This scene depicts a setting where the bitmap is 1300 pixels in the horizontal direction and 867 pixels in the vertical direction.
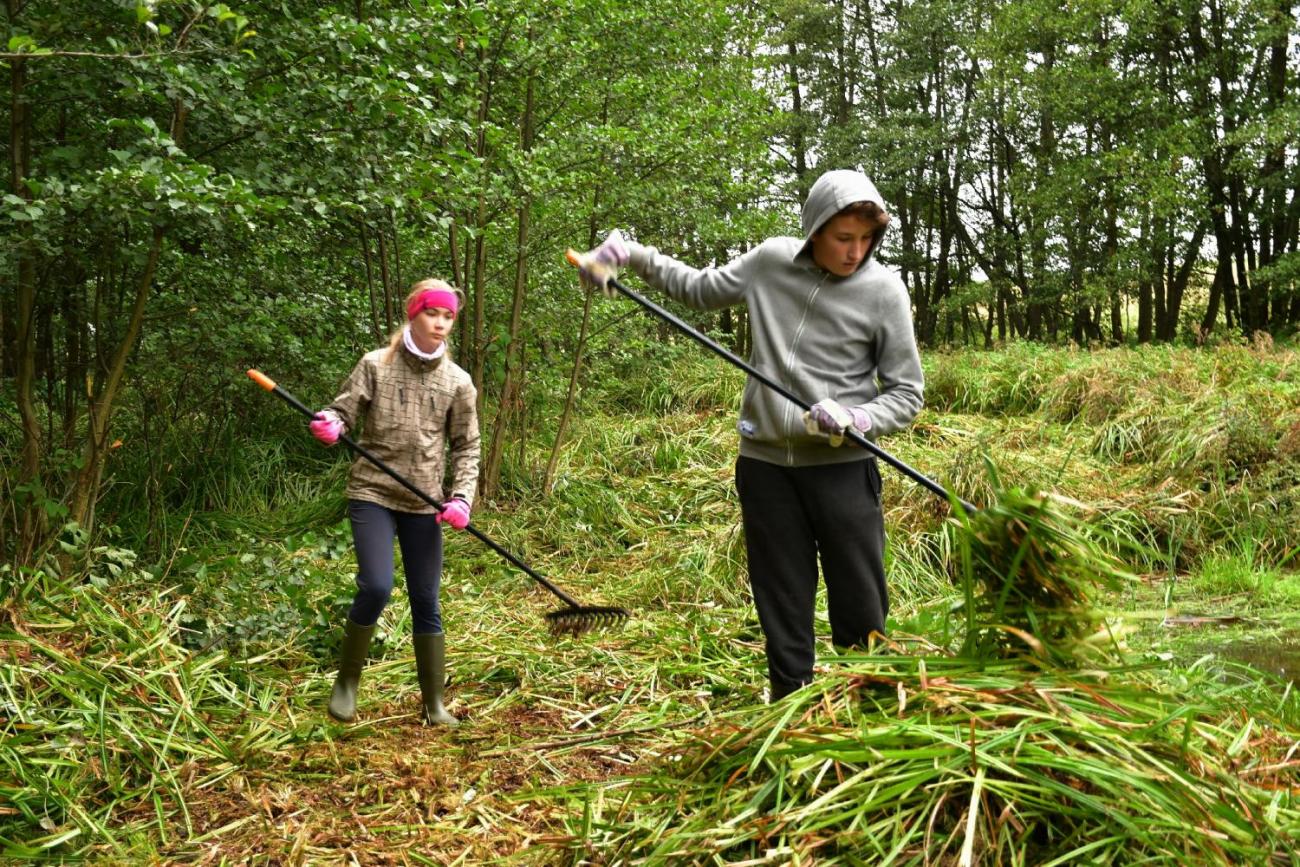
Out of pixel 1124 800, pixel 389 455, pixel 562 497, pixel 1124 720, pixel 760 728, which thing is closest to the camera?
pixel 1124 800

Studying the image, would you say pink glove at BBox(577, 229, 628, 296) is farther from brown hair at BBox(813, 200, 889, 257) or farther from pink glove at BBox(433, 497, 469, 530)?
pink glove at BBox(433, 497, 469, 530)

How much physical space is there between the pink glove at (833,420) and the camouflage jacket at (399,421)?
5.47ft

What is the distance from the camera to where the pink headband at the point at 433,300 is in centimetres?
400

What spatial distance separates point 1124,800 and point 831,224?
5.45ft

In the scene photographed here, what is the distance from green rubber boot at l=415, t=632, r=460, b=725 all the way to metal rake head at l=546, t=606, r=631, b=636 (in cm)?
63

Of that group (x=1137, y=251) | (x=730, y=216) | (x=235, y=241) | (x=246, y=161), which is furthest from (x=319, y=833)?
(x=1137, y=251)

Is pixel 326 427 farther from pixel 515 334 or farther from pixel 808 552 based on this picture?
pixel 515 334

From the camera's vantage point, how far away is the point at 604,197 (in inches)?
299

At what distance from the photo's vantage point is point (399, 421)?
4.05 meters

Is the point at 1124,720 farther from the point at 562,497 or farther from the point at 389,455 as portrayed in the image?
the point at 562,497

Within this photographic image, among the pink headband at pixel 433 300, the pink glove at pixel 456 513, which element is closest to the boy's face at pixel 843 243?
the pink headband at pixel 433 300

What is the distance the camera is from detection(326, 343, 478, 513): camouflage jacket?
402cm

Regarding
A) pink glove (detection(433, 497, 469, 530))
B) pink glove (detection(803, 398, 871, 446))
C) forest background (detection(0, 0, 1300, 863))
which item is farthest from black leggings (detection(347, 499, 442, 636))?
pink glove (detection(803, 398, 871, 446))

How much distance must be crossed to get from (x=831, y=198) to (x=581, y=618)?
246 cm
